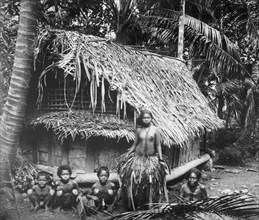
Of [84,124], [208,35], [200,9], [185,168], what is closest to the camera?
[84,124]

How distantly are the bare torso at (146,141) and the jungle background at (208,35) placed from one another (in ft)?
12.2

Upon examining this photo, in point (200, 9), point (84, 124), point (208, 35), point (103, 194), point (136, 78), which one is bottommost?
point (103, 194)

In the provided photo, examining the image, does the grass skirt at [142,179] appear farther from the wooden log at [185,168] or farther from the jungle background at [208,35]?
the jungle background at [208,35]

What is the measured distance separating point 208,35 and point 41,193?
21.8ft

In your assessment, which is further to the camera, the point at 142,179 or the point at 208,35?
→ the point at 208,35

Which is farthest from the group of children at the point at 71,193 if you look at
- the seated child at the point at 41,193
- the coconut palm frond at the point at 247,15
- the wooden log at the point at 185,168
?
the coconut palm frond at the point at 247,15

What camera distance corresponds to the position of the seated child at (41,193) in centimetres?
442

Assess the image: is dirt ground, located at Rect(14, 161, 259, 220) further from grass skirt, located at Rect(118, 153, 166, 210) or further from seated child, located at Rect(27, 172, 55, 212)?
grass skirt, located at Rect(118, 153, 166, 210)

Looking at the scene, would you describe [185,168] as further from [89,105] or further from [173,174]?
[89,105]

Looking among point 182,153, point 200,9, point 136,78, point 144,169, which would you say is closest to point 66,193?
point 144,169

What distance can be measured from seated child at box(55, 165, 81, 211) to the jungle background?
3950mm

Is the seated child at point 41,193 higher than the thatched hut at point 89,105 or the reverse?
the reverse

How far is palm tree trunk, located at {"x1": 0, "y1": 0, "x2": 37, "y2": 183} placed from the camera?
3.79m

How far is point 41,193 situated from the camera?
4516mm
